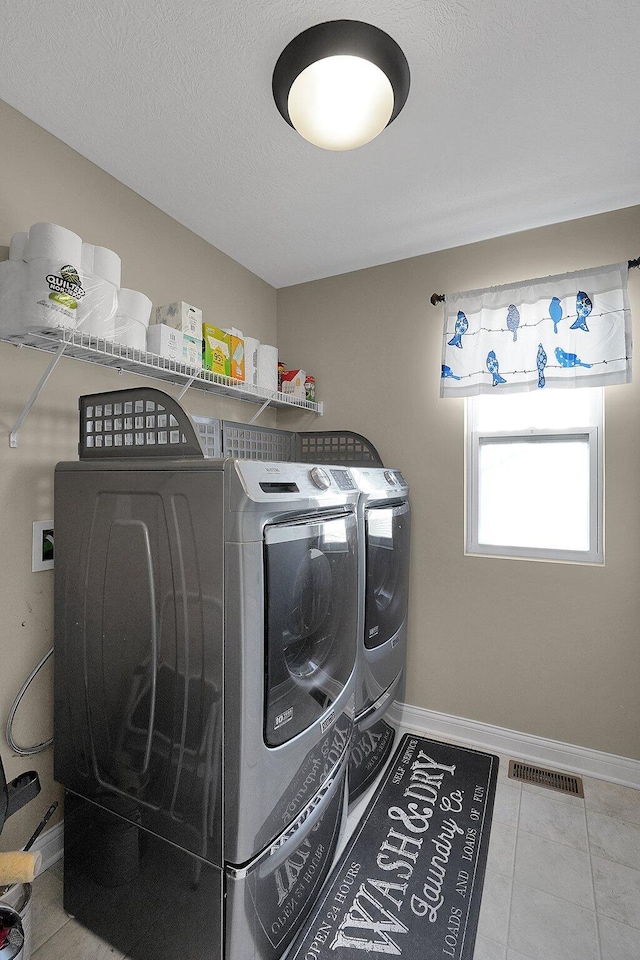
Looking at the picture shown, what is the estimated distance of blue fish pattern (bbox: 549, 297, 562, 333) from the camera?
2.22 meters

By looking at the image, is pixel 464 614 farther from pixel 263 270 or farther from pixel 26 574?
pixel 263 270

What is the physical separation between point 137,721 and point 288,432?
5.96ft

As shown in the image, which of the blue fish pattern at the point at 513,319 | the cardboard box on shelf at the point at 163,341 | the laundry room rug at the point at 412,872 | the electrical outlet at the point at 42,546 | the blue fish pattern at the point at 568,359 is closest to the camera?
the laundry room rug at the point at 412,872

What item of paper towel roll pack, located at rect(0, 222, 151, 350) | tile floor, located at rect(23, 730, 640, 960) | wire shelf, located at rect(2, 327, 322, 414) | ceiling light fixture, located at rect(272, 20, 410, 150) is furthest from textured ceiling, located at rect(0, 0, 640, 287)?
tile floor, located at rect(23, 730, 640, 960)

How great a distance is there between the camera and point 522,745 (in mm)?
2322

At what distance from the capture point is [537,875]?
1.63m

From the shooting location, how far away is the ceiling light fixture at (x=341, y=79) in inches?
50.3

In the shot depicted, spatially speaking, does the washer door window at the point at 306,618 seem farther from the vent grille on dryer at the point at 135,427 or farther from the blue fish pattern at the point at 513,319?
the blue fish pattern at the point at 513,319

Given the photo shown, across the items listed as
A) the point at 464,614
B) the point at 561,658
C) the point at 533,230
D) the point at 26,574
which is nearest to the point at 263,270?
the point at 533,230

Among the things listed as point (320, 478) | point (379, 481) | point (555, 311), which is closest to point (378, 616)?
point (379, 481)

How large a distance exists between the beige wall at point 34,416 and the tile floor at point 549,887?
383mm

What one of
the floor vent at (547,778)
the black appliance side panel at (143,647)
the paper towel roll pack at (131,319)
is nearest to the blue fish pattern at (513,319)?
the paper towel roll pack at (131,319)

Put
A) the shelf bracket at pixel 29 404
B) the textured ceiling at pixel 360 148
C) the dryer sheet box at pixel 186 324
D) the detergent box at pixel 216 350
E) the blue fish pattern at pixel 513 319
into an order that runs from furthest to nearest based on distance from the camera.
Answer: the blue fish pattern at pixel 513 319 < the detergent box at pixel 216 350 < the dryer sheet box at pixel 186 324 < the shelf bracket at pixel 29 404 < the textured ceiling at pixel 360 148

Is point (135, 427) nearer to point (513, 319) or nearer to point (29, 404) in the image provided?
point (29, 404)
